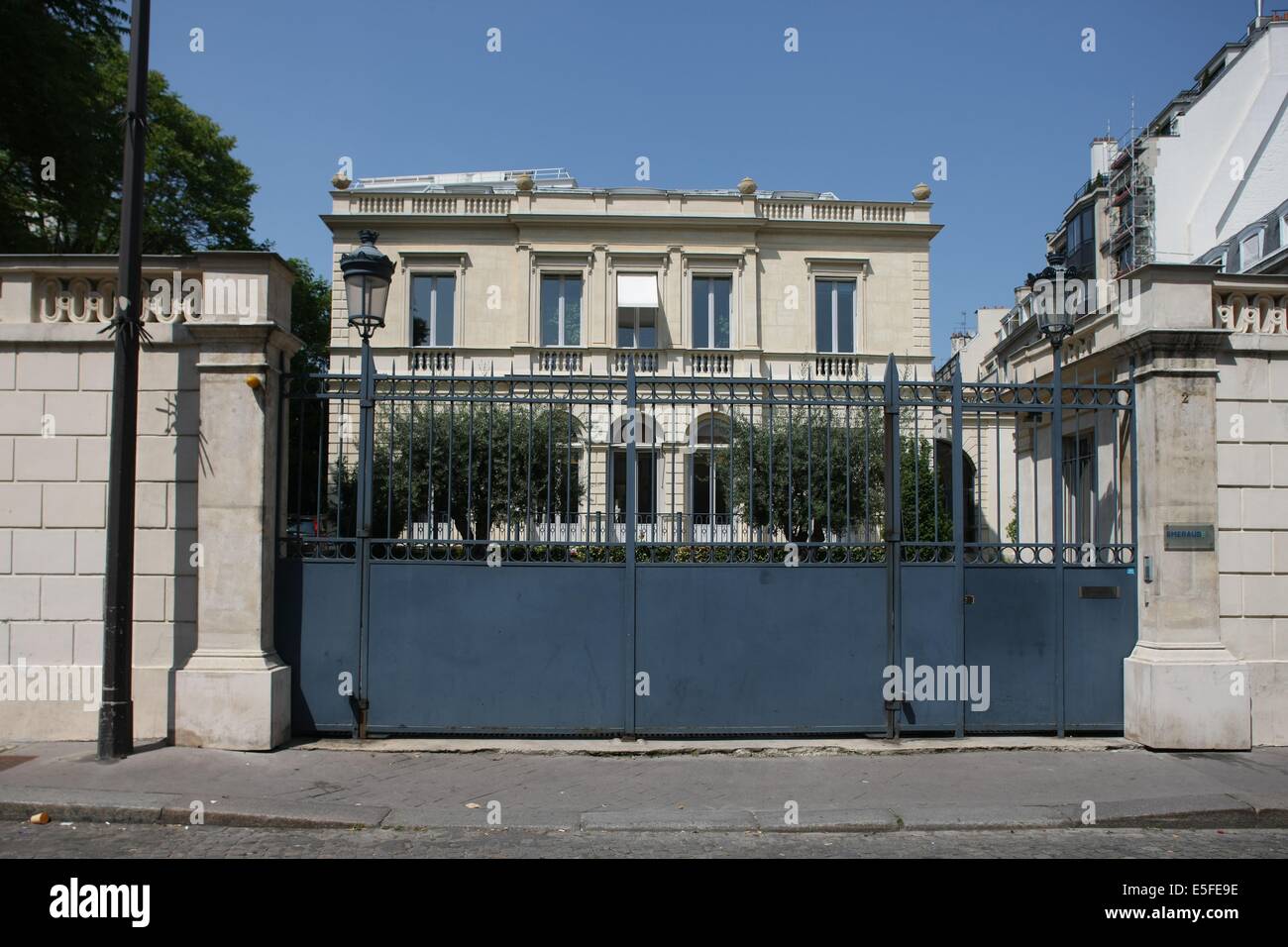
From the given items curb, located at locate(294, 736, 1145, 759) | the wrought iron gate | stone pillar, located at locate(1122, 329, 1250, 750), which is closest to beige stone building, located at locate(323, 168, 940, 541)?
stone pillar, located at locate(1122, 329, 1250, 750)

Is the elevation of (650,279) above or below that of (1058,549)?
above

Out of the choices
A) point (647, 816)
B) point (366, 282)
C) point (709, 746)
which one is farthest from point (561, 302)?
point (647, 816)

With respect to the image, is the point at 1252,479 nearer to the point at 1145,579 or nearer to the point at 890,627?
the point at 1145,579

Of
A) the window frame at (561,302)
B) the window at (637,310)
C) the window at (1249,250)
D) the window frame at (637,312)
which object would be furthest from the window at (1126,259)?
the window frame at (561,302)

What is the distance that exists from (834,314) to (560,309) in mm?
8970

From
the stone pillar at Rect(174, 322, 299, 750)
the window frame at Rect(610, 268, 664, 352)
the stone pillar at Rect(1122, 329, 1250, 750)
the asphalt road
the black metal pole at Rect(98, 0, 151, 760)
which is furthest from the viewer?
the window frame at Rect(610, 268, 664, 352)

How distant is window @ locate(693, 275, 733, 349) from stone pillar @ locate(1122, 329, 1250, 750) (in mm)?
21129

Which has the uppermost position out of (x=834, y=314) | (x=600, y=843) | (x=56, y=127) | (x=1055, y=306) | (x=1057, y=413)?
(x=834, y=314)

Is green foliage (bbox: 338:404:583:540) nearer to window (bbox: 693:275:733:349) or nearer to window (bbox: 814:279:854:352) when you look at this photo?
window (bbox: 693:275:733:349)

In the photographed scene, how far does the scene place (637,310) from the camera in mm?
29141

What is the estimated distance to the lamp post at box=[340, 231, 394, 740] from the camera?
835cm

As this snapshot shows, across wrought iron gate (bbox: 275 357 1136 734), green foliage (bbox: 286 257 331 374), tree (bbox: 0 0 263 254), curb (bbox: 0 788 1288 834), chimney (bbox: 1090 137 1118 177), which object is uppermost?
chimney (bbox: 1090 137 1118 177)

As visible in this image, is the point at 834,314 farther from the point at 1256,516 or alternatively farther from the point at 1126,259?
the point at 1256,516
